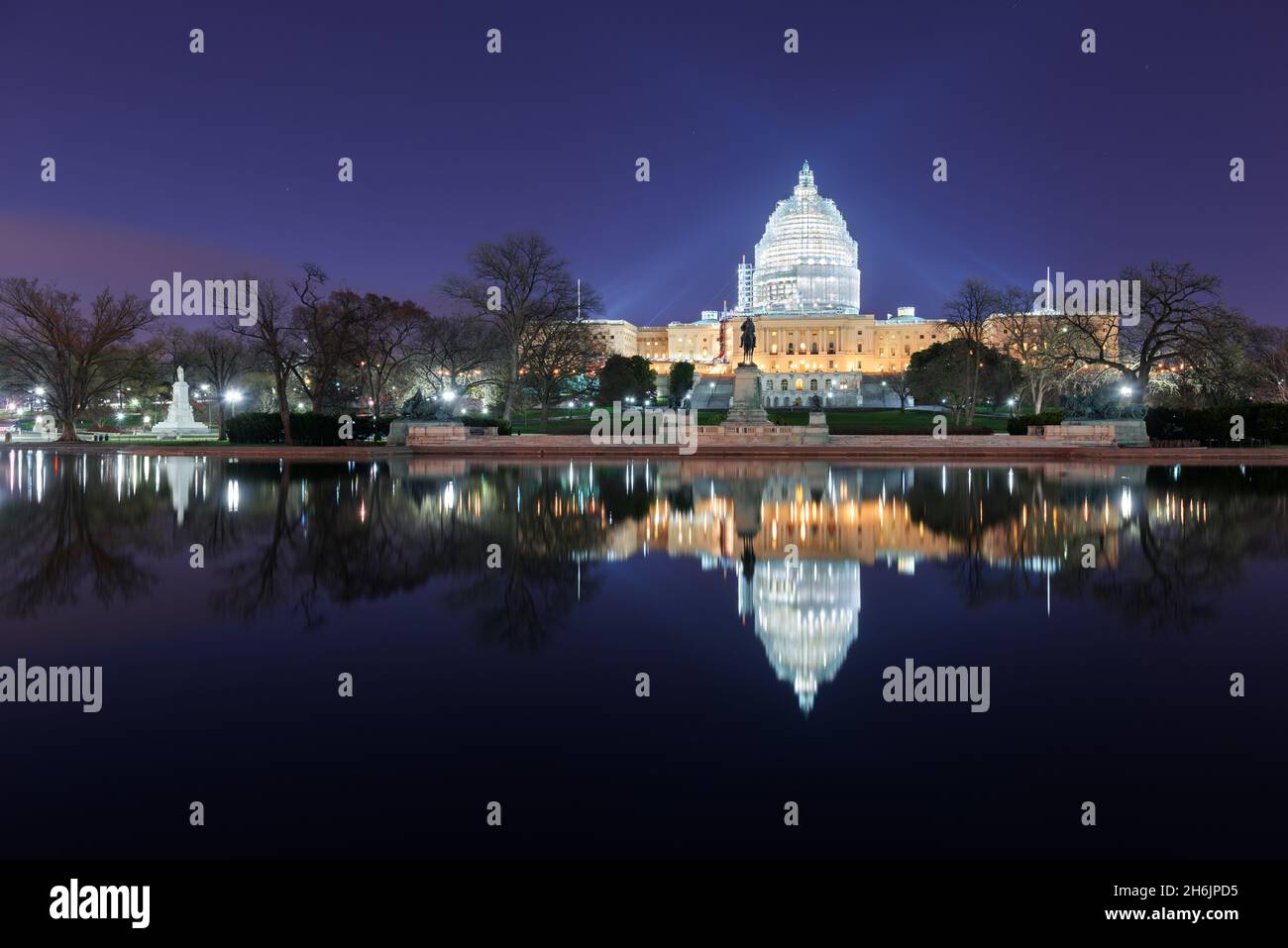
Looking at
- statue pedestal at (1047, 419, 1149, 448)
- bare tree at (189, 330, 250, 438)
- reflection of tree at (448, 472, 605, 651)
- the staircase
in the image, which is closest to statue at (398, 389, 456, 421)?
reflection of tree at (448, 472, 605, 651)

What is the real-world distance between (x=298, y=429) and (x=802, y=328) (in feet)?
339

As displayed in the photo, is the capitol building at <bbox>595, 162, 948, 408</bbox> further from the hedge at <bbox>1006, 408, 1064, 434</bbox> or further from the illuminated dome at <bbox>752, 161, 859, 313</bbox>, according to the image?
the hedge at <bbox>1006, 408, 1064, 434</bbox>

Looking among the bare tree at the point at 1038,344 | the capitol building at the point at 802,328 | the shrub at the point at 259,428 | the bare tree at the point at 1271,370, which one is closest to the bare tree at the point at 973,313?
the bare tree at the point at 1038,344

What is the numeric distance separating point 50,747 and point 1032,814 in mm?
5872

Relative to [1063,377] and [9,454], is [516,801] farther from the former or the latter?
[1063,377]

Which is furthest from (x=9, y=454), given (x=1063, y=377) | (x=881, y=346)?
(x=881, y=346)

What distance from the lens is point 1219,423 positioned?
41531mm

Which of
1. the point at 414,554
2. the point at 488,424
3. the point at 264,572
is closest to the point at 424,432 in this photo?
the point at 488,424

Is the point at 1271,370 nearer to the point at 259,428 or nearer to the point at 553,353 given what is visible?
the point at 553,353

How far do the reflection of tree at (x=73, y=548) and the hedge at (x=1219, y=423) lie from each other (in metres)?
42.4

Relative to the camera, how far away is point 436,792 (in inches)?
195

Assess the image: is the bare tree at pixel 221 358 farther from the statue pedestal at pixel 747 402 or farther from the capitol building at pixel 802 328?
the capitol building at pixel 802 328

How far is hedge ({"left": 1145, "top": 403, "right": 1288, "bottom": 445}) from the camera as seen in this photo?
40812 mm

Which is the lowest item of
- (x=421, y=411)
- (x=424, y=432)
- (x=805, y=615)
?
(x=805, y=615)
